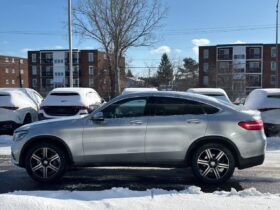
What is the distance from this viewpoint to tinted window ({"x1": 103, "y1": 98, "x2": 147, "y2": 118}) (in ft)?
23.2

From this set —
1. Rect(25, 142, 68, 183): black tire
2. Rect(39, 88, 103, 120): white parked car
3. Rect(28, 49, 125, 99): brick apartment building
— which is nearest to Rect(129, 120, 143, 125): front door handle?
Rect(25, 142, 68, 183): black tire

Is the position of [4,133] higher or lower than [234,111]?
lower

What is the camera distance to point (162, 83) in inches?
2515

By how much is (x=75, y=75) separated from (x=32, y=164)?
80113mm

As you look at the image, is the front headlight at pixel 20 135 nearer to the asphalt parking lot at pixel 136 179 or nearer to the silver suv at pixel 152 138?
the silver suv at pixel 152 138

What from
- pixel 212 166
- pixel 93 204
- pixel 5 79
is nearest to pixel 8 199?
pixel 93 204

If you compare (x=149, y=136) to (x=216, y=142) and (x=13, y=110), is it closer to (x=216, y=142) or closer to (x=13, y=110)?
(x=216, y=142)

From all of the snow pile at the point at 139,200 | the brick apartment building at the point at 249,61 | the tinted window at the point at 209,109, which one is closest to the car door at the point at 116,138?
the snow pile at the point at 139,200

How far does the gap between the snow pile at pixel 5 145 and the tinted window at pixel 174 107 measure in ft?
16.6

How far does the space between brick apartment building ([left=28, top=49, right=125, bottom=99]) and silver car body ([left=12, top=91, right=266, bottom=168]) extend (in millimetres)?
75609

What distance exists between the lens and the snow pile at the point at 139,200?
530 centimetres

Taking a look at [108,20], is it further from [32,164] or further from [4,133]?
[32,164]

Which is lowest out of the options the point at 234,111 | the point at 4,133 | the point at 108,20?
the point at 4,133

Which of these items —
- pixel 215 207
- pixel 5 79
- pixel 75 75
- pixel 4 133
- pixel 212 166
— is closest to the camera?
pixel 215 207
